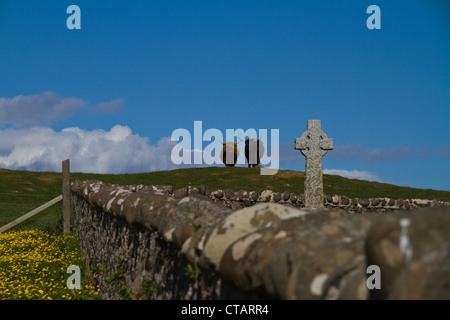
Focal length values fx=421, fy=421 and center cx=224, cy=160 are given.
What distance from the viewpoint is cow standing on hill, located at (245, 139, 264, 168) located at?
127ft

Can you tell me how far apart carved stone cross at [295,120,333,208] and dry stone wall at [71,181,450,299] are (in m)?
9.85

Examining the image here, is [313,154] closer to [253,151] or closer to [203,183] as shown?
[203,183]

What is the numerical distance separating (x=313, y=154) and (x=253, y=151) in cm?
2495

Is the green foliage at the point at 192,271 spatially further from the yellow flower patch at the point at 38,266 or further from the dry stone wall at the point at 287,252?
the yellow flower patch at the point at 38,266

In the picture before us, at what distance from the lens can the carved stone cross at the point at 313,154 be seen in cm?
1389

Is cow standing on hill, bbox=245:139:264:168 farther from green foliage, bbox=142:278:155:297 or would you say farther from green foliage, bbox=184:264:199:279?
green foliage, bbox=184:264:199:279

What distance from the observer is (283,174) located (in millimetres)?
26391

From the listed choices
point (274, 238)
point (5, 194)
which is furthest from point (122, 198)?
point (5, 194)

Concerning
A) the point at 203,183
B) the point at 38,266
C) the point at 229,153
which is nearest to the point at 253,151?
the point at 229,153

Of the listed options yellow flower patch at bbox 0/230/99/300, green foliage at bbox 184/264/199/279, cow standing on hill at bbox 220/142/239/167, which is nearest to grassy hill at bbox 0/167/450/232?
yellow flower patch at bbox 0/230/99/300

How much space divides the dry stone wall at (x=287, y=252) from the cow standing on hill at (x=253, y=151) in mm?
34179
